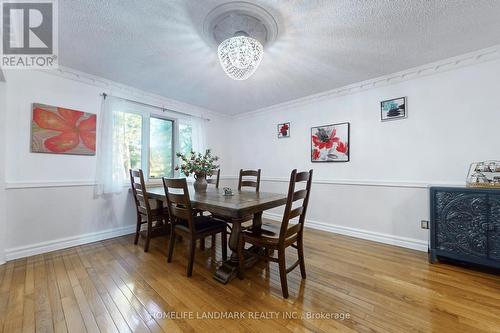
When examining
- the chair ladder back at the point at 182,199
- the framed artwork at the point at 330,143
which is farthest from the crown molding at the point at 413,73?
the chair ladder back at the point at 182,199

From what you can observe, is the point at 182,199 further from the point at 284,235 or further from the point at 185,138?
the point at 185,138

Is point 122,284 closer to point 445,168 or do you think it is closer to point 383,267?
point 383,267

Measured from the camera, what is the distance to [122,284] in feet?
5.79

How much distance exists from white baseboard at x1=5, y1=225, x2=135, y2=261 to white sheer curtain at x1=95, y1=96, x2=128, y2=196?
1.88 feet

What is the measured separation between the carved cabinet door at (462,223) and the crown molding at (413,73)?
147 cm

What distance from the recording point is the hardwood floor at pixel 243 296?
4.34 ft

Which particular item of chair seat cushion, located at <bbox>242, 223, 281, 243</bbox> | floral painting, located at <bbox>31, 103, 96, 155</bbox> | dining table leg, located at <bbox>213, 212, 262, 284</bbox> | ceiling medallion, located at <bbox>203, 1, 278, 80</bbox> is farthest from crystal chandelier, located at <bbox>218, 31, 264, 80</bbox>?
floral painting, located at <bbox>31, 103, 96, 155</bbox>

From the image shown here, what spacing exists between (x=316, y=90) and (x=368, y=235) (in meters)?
2.31

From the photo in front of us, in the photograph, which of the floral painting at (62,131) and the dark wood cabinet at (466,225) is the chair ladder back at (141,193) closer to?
the floral painting at (62,131)

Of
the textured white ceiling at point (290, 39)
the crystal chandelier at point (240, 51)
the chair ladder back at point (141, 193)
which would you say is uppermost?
the textured white ceiling at point (290, 39)

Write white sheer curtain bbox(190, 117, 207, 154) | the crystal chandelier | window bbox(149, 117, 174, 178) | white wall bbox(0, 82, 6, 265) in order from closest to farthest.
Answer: the crystal chandelier → white wall bbox(0, 82, 6, 265) → window bbox(149, 117, 174, 178) → white sheer curtain bbox(190, 117, 207, 154)

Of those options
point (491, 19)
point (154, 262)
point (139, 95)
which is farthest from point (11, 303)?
point (491, 19)

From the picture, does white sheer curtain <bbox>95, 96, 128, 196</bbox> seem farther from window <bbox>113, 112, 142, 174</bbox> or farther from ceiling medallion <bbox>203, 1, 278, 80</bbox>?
ceiling medallion <bbox>203, 1, 278, 80</bbox>

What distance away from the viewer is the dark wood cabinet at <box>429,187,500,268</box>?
74.2 inches
